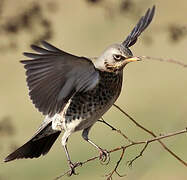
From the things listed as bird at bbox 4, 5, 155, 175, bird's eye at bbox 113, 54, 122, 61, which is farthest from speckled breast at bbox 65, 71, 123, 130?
bird's eye at bbox 113, 54, 122, 61

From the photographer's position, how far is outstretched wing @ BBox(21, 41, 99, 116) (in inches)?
127

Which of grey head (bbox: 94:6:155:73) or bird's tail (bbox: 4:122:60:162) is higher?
grey head (bbox: 94:6:155:73)

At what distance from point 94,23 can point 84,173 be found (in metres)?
4.04

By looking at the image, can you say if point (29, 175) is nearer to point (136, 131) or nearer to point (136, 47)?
point (136, 131)

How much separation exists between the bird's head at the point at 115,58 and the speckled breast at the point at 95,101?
0.04 m

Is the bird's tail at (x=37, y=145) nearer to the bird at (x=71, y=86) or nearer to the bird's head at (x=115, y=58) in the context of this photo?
the bird at (x=71, y=86)

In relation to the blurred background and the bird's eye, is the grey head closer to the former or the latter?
the bird's eye

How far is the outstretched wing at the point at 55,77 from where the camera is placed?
322cm

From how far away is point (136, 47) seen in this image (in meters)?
9.48

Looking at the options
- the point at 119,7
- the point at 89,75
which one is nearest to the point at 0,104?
the point at 119,7

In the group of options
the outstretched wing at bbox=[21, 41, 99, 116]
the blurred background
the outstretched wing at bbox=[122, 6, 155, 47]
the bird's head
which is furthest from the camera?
the blurred background

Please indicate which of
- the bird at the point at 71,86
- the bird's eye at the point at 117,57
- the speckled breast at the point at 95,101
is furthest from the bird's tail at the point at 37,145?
the bird's eye at the point at 117,57

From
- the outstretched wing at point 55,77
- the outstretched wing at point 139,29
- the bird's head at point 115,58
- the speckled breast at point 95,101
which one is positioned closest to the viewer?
the outstretched wing at point 55,77

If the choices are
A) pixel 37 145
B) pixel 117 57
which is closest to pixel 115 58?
pixel 117 57
